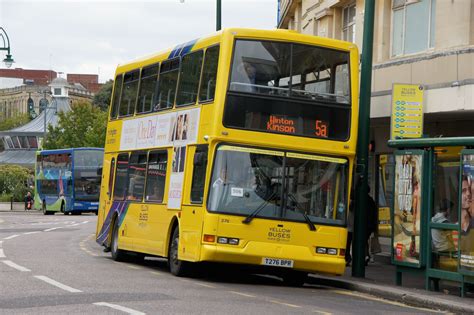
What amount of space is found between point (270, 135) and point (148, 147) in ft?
14.4

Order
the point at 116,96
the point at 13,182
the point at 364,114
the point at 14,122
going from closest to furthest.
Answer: the point at 364,114 < the point at 116,96 < the point at 13,182 < the point at 14,122

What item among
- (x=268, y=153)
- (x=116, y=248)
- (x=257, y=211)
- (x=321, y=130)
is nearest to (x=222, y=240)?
(x=257, y=211)

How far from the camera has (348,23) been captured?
1216 inches

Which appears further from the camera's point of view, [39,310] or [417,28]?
[417,28]

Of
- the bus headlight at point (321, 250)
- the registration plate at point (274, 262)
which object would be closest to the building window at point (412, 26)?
the bus headlight at point (321, 250)

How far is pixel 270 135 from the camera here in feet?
61.2

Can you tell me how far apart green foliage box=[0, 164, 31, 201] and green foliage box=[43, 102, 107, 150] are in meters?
4.62

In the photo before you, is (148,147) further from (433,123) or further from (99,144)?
(99,144)

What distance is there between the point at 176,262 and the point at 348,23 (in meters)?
12.9

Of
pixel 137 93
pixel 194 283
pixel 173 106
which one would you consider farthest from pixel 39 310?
pixel 137 93

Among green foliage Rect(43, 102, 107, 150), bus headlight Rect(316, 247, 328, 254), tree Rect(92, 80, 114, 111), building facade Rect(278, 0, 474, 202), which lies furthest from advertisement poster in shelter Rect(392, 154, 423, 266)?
tree Rect(92, 80, 114, 111)

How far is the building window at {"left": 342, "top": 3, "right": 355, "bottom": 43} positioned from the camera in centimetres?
3039

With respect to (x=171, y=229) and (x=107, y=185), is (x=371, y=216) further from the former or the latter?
(x=107, y=185)

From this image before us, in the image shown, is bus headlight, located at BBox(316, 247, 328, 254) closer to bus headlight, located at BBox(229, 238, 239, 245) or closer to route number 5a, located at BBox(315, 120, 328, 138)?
bus headlight, located at BBox(229, 238, 239, 245)
